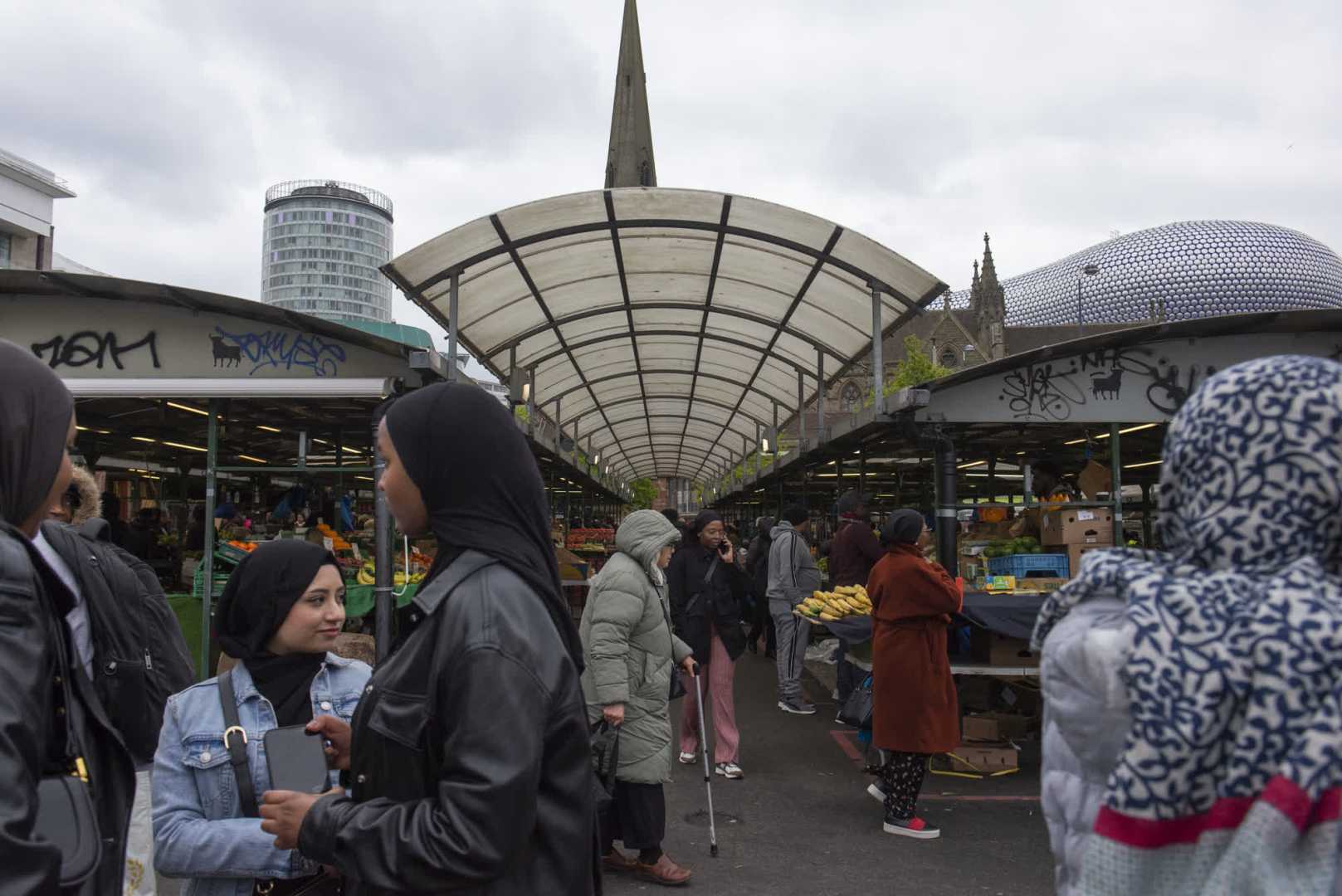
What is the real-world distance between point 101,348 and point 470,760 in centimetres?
788

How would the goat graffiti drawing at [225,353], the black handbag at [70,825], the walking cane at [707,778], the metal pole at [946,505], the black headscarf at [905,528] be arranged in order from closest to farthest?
the black handbag at [70,825] → the walking cane at [707,778] → the black headscarf at [905,528] → the metal pole at [946,505] → the goat graffiti drawing at [225,353]

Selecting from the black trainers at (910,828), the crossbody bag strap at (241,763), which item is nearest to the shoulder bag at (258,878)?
the crossbody bag strap at (241,763)

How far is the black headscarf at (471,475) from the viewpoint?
179 cm

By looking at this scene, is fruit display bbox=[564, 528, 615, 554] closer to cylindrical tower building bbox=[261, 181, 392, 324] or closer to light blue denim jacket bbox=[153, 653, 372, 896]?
light blue denim jacket bbox=[153, 653, 372, 896]

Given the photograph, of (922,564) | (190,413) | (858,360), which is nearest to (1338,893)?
(922,564)

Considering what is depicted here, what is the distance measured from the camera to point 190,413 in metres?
9.93

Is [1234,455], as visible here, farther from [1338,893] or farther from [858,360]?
[858,360]

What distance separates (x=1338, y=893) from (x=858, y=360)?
1113cm

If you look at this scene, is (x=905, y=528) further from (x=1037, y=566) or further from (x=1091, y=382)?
(x=1091, y=382)

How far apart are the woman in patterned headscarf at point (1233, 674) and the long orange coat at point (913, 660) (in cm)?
452

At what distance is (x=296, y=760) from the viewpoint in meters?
2.34

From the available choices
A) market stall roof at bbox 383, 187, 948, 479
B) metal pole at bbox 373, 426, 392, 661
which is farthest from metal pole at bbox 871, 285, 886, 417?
metal pole at bbox 373, 426, 392, 661

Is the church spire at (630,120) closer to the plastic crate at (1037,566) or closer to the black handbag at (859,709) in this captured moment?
the plastic crate at (1037,566)

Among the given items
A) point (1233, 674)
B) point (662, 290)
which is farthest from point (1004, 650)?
point (1233, 674)
